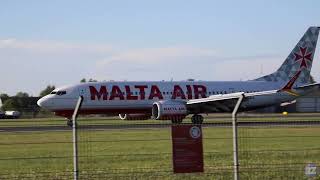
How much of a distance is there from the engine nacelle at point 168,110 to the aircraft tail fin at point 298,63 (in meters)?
13.1

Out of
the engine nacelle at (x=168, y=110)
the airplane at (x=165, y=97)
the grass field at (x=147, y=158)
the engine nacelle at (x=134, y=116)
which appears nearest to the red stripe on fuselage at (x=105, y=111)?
the airplane at (x=165, y=97)

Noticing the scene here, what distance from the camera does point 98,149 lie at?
25.2 meters

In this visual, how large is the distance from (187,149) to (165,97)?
4090 centimetres

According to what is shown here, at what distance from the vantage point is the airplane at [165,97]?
5097 centimetres

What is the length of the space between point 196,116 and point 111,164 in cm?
3277

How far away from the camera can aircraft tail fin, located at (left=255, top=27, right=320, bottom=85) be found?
6141 centimetres

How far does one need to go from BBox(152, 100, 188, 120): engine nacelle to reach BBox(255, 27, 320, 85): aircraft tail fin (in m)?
13.1

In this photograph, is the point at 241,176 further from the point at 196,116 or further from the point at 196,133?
the point at 196,116

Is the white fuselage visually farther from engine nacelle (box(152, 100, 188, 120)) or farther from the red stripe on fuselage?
engine nacelle (box(152, 100, 188, 120))

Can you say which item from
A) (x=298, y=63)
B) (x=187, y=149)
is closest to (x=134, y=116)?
(x=298, y=63)

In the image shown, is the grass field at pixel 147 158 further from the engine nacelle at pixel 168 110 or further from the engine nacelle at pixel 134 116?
the engine nacelle at pixel 134 116

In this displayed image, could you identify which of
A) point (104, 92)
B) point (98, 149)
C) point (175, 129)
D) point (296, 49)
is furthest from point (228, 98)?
point (175, 129)

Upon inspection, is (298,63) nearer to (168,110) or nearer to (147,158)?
(168,110)

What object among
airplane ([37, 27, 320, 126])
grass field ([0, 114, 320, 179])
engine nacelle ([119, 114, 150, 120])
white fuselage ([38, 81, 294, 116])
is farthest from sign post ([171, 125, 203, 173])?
engine nacelle ([119, 114, 150, 120])
